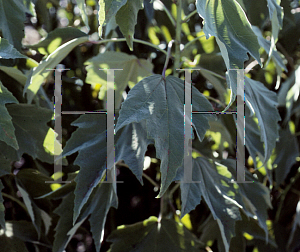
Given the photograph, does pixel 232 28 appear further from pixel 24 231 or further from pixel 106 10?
pixel 24 231

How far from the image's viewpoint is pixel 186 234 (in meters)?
0.49

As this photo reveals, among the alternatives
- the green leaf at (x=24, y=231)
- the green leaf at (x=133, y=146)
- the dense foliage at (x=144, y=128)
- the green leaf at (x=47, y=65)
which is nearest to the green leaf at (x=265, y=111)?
the dense foliage at (x=144, y=128)

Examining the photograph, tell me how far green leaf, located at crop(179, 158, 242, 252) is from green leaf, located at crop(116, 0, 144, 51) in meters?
0.18

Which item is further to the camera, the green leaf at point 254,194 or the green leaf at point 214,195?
the green leaf at point 254,194

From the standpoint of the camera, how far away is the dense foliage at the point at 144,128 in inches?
13.9

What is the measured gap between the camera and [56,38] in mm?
507

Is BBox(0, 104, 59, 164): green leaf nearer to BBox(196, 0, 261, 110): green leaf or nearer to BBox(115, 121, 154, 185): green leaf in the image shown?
BBox(115, 121, 154, 185): green leaf

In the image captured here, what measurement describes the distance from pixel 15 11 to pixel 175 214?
38cm

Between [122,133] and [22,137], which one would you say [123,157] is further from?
[22,137]

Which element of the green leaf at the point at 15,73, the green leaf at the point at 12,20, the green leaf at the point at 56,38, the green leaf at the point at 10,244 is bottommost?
the green leaf at the point at 10,244

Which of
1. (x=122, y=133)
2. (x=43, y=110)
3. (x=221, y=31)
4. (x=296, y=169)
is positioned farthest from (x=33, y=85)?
(x=296, y=169)

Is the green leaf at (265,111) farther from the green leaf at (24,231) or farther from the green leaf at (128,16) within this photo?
the green leaf at (24,231)

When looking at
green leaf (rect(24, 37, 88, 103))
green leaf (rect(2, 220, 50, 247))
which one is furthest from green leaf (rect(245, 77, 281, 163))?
green leaf (rect(2, 220, 50, 247))

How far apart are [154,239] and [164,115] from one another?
22 cm
